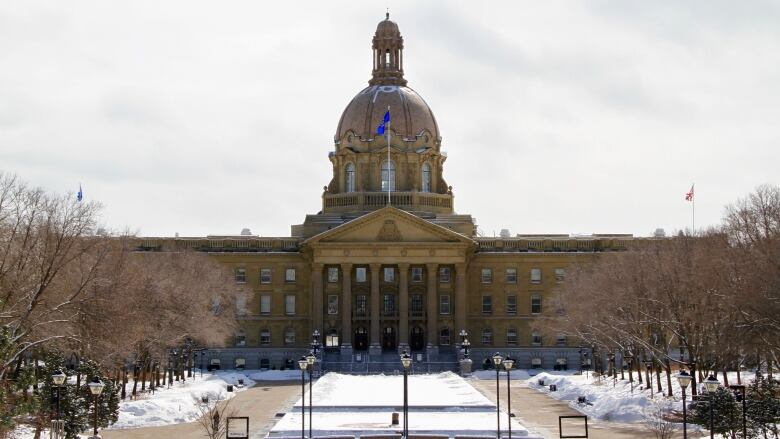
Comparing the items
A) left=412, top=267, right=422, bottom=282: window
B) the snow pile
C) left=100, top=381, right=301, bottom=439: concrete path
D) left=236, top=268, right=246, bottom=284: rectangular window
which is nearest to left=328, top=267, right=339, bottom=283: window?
left=412, top=267, right=422, bottom=282: window

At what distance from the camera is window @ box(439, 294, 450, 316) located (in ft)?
425

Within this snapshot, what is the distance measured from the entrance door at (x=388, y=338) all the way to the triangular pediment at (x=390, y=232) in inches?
396

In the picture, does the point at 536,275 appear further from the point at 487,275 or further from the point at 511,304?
the point at 487,275

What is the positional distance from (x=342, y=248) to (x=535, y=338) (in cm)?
2193

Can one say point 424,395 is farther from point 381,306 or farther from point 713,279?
point 381,306

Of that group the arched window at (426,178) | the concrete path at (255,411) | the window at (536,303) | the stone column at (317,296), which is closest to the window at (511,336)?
the window at (536,303)

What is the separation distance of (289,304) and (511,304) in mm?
22748

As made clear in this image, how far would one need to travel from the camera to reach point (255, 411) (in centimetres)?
7694

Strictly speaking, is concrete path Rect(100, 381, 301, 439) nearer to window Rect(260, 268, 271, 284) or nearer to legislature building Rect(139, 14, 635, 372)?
legislature building Rect(139, 14, 635, 372)

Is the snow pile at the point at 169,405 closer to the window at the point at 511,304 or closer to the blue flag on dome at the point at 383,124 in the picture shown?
the blue flag on dome at the point at 383,124

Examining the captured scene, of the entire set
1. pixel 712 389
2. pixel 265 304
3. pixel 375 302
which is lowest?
pixel 712 389

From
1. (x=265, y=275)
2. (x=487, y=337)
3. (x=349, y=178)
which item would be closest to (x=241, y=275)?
(x=265, y=275)

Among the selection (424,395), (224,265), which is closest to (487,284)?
(224,265)

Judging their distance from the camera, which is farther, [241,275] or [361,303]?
[241,275]
